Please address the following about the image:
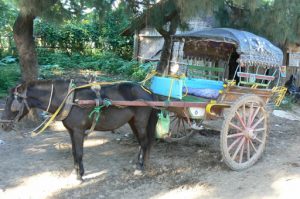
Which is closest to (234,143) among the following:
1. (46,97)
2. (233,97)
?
(233,97)

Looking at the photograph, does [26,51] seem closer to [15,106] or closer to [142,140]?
[15,106]

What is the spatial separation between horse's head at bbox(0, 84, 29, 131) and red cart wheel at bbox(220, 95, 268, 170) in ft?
8.57

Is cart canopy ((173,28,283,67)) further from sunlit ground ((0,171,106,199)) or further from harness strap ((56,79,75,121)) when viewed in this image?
sunlit ground ((0,171,106,199))

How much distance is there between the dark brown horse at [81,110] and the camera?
4.80 meters

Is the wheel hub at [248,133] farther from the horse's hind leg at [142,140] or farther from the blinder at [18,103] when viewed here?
the blinder at [18,103]

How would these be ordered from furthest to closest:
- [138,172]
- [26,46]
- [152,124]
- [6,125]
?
1. [26,46]
2. [152,124]
3. [138,172]
4. [6,125]

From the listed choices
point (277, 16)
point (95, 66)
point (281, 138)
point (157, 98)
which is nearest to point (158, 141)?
point (157, 98)

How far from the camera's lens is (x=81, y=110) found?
4.94 metres

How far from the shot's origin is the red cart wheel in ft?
17.7

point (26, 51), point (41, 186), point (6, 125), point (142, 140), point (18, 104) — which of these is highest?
point (26, 51)

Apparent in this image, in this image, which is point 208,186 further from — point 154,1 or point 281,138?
point 154,1

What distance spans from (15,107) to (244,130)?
3171 mm

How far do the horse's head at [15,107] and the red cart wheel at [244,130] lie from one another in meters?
2.61

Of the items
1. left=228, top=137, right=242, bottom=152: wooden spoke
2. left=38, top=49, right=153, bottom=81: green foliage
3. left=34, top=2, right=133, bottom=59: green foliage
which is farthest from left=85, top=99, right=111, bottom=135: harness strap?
left=34, top=2, right=133, bottom=59: green foliage
